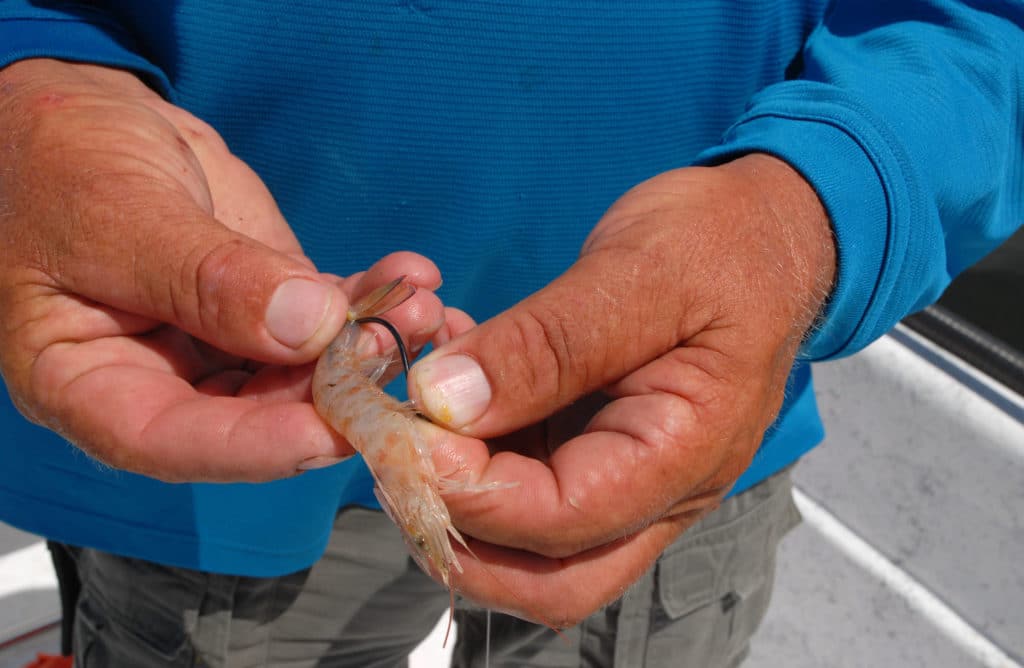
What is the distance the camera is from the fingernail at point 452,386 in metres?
1.06

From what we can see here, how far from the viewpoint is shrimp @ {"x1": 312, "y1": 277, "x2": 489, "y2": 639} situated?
112 cm

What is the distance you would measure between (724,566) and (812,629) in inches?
52.0

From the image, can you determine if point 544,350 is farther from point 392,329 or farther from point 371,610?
point 371,610

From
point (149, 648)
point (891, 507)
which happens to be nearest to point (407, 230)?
point (149, 648)

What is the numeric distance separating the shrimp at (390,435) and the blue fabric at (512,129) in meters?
0.33

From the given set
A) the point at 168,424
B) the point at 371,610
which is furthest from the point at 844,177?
the point at 371,610

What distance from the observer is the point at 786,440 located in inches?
71.6

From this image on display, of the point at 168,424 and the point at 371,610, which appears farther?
the point at 371,610

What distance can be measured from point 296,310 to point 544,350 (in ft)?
1.03

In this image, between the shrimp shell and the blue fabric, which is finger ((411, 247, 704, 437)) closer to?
the shrimp shell

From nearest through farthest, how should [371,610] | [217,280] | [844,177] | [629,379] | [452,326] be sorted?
[217,280] < [629,379] < [844,177] < [452,326] < [371,610]

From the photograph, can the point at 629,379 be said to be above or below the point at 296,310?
below

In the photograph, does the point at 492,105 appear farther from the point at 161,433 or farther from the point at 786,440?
the point at 786,440

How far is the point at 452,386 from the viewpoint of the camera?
1057 millimetres
